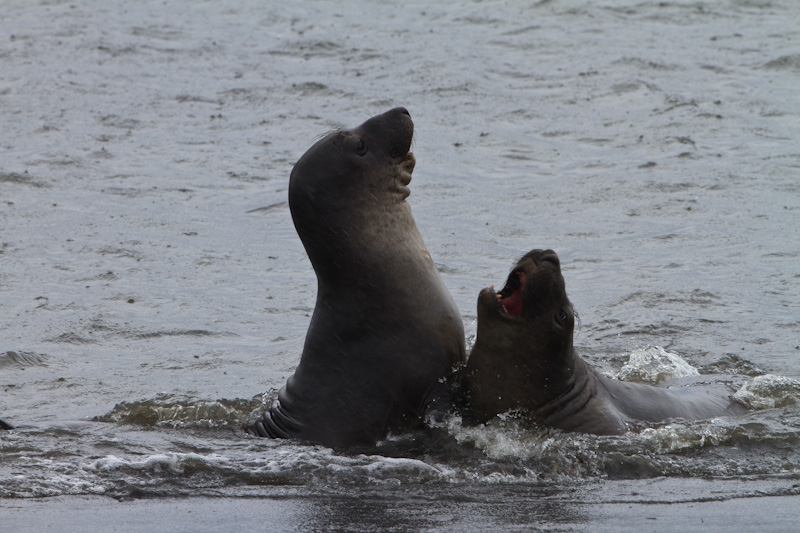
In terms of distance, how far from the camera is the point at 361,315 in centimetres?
606

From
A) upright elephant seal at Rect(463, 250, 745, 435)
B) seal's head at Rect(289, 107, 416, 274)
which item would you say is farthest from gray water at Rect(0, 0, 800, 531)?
seal's head at Rect(289, 107, 416, 274)

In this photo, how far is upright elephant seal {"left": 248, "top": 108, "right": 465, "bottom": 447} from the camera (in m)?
5.99

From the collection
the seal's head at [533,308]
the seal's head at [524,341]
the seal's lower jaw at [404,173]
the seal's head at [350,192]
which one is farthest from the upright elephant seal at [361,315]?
the seal's head at [533,308]

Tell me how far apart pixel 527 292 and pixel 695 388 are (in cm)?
166

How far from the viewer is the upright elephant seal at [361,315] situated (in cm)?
599

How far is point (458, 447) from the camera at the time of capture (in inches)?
232

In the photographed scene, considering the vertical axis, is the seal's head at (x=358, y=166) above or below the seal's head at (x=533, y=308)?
above

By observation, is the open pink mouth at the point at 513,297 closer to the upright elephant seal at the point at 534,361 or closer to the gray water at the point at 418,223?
the upright elephant seal at the point at 534,361

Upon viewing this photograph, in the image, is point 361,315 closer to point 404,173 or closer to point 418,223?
point 404,173

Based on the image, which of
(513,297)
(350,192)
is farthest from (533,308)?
(350,192)

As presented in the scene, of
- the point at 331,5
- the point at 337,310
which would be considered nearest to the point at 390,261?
the point at 337,310

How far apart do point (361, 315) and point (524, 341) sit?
832 mm

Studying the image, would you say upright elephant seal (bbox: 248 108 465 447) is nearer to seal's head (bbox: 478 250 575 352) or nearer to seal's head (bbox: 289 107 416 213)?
seal's head (bbox: 289 107 416 213)

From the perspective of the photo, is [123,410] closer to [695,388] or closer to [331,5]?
[695,388]
